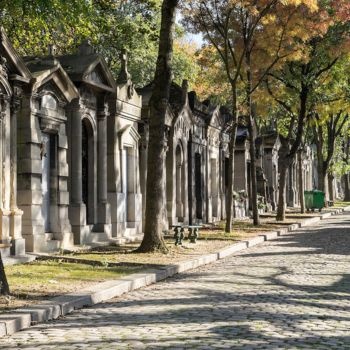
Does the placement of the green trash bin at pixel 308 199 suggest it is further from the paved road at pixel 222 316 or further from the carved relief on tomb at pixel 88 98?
the paved road at pixel 222 316

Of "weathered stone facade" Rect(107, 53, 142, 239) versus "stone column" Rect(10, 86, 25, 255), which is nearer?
"stone column" Rect(10, 86, 25, 255)

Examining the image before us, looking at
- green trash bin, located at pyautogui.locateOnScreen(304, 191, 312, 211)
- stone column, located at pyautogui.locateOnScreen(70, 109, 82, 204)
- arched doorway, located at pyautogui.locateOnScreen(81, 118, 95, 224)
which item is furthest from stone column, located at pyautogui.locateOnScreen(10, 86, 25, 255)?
green trash bin, located at pyautogui.locateOnScreen(304, 191, 312, 211)

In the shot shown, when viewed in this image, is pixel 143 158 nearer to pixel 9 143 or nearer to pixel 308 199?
pixel 9 143

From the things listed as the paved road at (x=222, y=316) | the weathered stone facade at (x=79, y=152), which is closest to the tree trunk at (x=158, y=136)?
the paved road at (x=222, y=316)

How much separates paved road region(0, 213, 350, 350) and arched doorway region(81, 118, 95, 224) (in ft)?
20.2

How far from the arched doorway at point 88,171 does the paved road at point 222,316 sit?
20.2 feet

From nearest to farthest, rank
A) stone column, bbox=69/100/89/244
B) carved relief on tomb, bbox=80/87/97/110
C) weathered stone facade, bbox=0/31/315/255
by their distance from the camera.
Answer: weathered stone facade, bbox=0/31/315/255 < stone column, bbox=69/100/89/244 < carved relief on tomb, bbox=80/87/97/110

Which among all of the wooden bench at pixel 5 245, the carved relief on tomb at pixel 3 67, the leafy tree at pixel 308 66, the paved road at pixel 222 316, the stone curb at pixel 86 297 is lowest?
the paved road at pixel 222 316

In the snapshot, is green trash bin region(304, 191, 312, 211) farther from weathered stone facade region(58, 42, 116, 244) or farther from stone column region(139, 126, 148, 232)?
weathered stone facade region(58, 42, 116, 244)

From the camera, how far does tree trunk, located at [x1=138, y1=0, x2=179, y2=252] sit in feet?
48.5

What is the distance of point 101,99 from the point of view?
18656 mm

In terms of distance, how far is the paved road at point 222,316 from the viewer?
6316 mm

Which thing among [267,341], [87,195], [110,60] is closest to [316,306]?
[267,341]

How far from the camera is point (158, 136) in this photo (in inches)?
589
